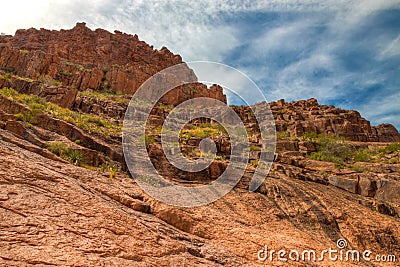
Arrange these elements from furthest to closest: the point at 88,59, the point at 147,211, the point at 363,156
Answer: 1. the point at 88,59
2. the point at 363,156
3. the point at 147,211

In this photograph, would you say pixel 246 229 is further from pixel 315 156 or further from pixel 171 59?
pixel 171 59

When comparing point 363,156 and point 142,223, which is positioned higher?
point 363,156

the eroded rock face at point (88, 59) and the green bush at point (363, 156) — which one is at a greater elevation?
the eroded rock face at point (88, 59)

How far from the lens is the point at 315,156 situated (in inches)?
907

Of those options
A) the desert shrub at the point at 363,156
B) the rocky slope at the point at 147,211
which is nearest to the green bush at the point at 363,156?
the desert shrub at the point at 363,156

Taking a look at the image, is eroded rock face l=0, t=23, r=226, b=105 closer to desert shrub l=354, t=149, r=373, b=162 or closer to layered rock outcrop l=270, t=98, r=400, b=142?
layered rock outcrop l=270, t=98, r=400, b=142

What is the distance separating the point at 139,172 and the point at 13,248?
Result: 6638 millimetres

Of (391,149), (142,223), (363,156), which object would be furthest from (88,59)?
(142,223)

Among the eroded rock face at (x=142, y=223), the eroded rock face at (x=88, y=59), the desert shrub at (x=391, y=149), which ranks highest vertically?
the eroded rock face at (x=88, y=59)

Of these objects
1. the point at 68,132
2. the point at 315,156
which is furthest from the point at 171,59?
the point at 68,132

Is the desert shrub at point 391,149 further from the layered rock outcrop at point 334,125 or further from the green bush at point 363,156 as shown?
the layered rock outcrop at point 334,125

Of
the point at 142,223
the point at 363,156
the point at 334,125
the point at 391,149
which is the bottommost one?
the point at 142,223

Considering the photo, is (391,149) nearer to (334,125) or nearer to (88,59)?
(334,125)

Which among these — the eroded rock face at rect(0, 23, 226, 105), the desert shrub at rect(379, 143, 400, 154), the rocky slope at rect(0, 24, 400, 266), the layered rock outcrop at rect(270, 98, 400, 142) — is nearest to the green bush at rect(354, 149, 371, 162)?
the desert shrub at rect(379, 143, 400, 154)
